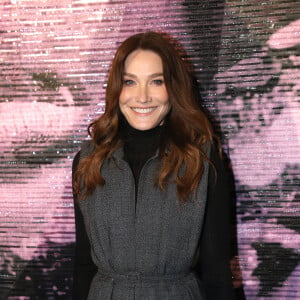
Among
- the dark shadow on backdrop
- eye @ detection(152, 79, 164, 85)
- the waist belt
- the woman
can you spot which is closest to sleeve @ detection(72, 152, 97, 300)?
the woman

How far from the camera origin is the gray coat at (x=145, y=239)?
157cm

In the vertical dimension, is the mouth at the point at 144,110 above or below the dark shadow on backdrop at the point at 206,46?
below

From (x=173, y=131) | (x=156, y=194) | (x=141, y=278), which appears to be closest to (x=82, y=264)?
(x=141, y=278)

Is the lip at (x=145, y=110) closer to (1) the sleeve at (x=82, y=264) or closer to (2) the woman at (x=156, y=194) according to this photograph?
(2) the woman at (x=156, y=194)

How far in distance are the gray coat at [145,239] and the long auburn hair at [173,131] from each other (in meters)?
0.04

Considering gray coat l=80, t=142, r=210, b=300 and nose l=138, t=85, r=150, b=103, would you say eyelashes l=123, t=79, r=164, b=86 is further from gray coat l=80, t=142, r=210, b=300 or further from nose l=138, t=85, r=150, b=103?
gray coat l=80, t=142, r=210, b=300

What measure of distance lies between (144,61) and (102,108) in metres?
0.51

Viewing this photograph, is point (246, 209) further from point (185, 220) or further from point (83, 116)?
point (83, 116)

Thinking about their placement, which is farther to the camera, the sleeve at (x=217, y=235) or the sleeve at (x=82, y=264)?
the sleeve at (x=82, y=264)

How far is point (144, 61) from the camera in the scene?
163cm

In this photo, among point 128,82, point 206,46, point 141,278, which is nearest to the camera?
point 141,278

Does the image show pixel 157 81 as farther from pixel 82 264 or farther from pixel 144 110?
pixel 82 264

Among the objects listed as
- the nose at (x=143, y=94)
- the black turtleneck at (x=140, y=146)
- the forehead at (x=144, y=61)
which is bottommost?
the black turtleneck at (x=140, y=146)

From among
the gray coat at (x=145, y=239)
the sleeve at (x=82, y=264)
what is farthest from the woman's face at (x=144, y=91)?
the sleeve at (x=82, y=264)
